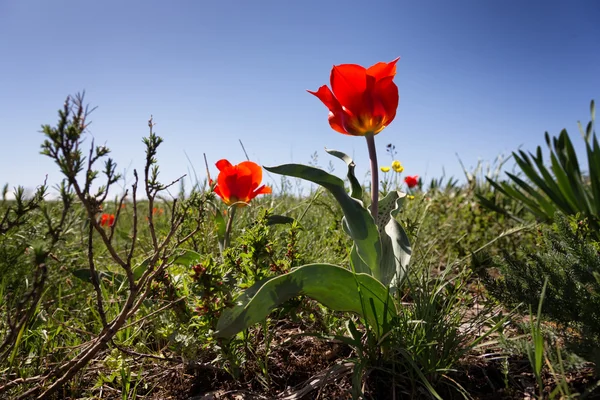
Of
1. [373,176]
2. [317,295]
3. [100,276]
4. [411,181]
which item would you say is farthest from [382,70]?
[411,181]

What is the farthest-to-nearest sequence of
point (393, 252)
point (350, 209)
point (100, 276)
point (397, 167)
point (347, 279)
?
point (397, 167) → point (100, 276) → point (393, 252) → point (350, 209) → point (347, 279)

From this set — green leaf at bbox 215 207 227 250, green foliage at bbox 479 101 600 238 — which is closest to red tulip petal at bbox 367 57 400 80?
green leaf at bbox 215 207 227 250

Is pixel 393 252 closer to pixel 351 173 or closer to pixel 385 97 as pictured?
pixel 351 173

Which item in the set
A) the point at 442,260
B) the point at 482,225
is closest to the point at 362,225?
the point at 442,260

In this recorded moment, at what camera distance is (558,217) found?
136 centimetres

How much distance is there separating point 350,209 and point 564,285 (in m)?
0.65

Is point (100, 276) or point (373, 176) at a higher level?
point (373, 176)

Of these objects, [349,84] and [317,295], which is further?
[349,84]

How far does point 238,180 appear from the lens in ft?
5.70

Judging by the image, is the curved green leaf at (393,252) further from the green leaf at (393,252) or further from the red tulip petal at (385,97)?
the red tulip petal at (385,97)

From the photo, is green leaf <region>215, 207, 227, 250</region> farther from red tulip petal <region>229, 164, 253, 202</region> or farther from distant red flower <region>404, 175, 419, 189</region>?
distant red flower <region>404, 175, 419, 189</region>

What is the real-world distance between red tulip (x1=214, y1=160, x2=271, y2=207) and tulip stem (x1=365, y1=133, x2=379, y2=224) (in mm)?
488

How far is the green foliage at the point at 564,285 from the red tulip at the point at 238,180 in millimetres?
948

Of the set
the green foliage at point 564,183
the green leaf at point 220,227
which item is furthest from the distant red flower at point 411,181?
the green leaf at point 220,227
